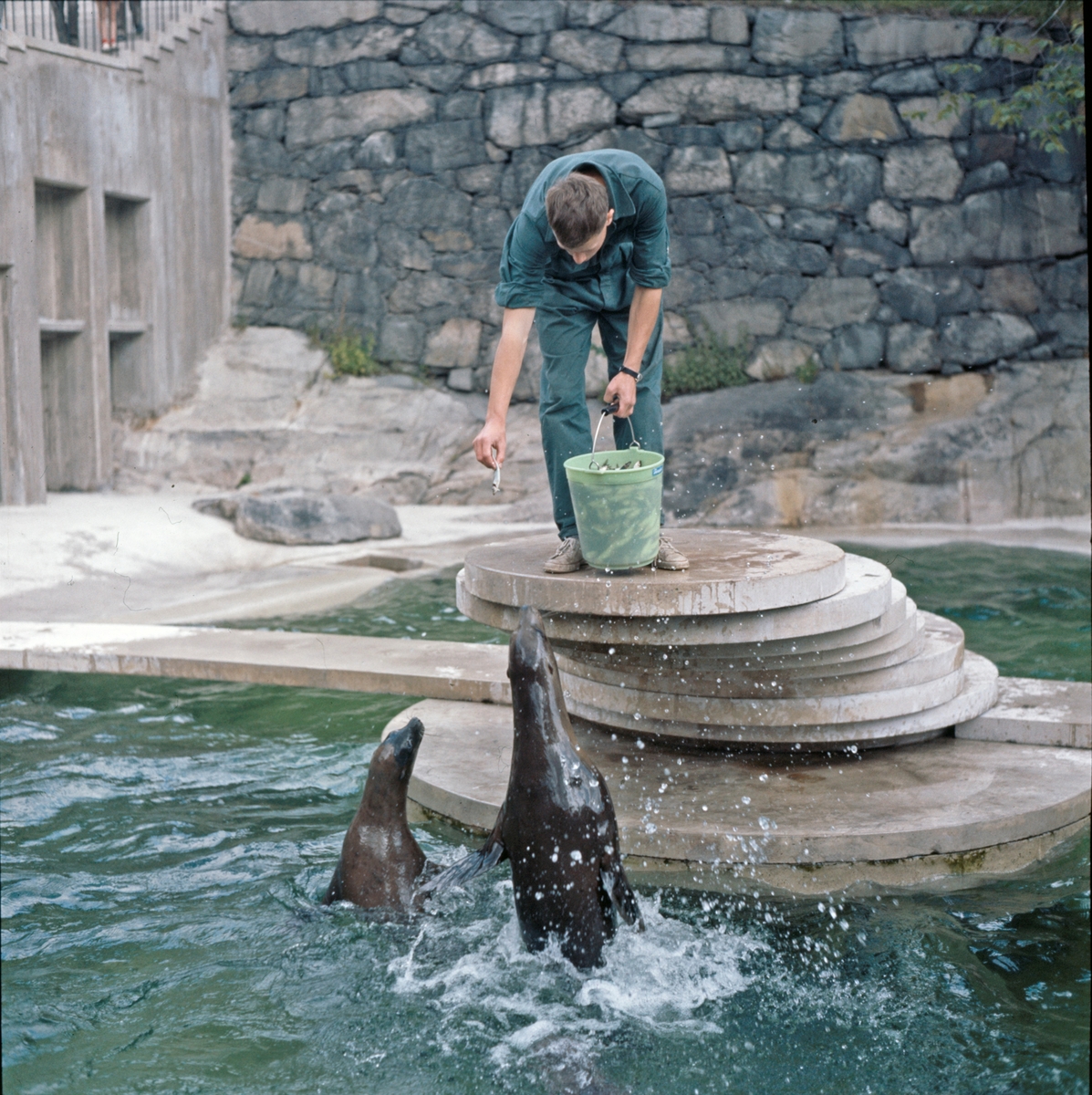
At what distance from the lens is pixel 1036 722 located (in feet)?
13.7

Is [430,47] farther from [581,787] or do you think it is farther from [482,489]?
[581,787]

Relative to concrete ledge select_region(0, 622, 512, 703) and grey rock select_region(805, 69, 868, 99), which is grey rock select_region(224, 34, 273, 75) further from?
concrete ledge select_region(0, 622, 512, 703)

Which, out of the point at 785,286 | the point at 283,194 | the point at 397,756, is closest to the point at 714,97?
the point at 785,286

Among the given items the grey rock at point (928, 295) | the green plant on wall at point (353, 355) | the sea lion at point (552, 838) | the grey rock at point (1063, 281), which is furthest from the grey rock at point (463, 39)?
the sea lion at point (552, 838)

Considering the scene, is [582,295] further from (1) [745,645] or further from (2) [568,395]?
(1) [745,645]

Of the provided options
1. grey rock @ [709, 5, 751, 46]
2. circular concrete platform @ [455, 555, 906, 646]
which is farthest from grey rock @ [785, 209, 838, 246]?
circular concrete platform @ [455, 555, 906, 646]

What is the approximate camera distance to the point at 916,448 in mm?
10336

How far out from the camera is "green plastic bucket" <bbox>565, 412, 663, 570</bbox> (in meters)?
3.31

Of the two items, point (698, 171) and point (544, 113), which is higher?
point (544, 113)

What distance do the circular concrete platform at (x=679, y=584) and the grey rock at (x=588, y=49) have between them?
8585 millimetres

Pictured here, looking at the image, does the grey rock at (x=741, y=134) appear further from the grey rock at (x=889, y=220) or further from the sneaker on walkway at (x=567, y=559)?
the sneaker on walkway at (x=567, y=559)

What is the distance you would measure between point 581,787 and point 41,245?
8627mm

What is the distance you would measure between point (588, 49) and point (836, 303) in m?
3.33

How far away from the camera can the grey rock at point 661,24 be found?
11125 mm
